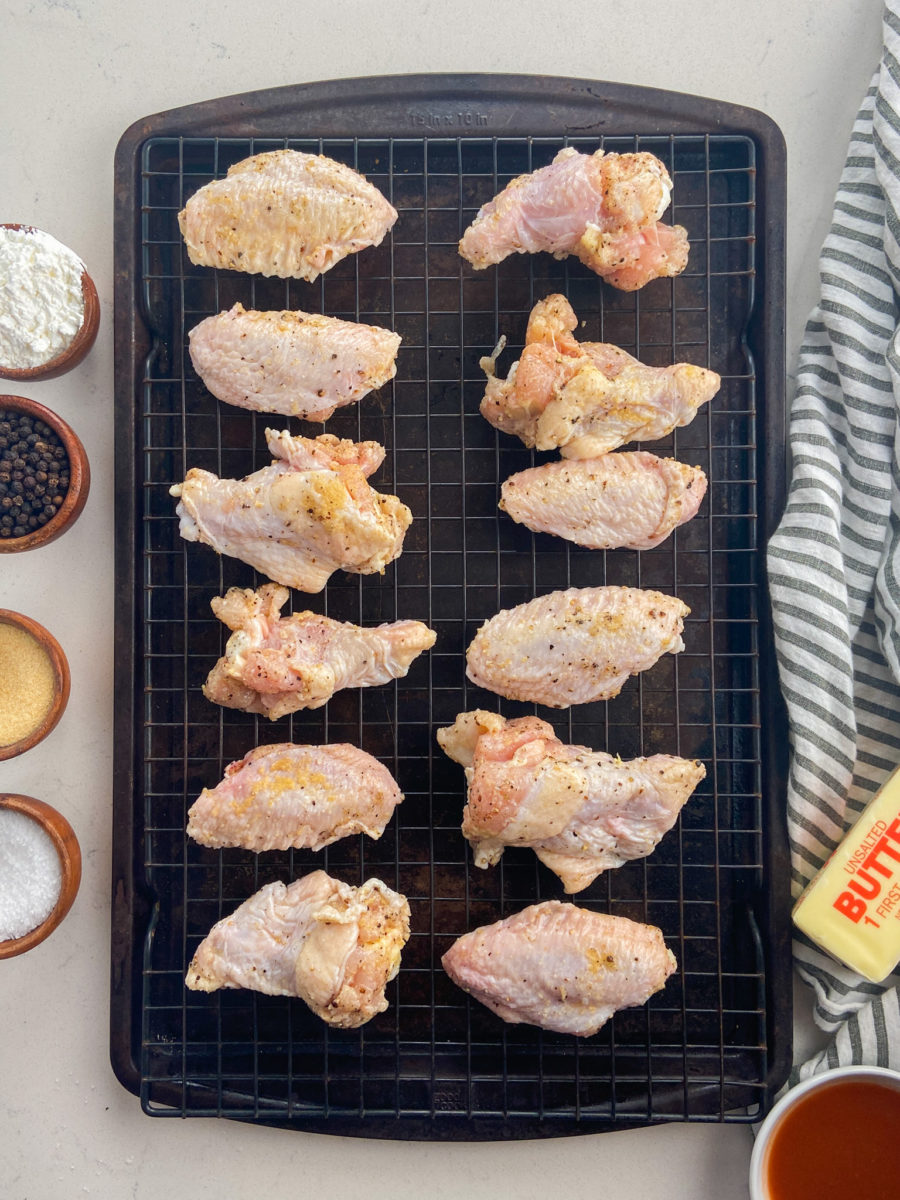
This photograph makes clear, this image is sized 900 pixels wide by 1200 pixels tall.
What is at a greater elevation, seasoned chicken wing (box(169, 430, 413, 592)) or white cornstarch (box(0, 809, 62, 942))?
seasoned chicken wing (box(169, 430, 413, 592))

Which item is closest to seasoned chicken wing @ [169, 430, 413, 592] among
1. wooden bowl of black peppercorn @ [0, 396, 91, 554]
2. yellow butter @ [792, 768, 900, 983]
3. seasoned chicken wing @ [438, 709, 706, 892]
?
wooden bowl of black peppercorn @ [0, 396, 91, 554]

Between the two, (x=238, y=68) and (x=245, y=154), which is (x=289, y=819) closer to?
(x=245, y=154)

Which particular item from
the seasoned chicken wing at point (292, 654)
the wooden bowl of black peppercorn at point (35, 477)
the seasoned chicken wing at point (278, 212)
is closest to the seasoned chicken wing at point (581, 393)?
the seasoned chicken wing at point (278, 212)

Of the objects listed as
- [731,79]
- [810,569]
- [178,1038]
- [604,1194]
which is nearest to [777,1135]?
[604,1194]

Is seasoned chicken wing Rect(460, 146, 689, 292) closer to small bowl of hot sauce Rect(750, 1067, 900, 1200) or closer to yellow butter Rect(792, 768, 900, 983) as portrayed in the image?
yellow butter Rect(792, 768, 900, 983)

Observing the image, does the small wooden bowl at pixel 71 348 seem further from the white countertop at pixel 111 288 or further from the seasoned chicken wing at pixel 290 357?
the seasoned chicken wing at pixel 290 357
